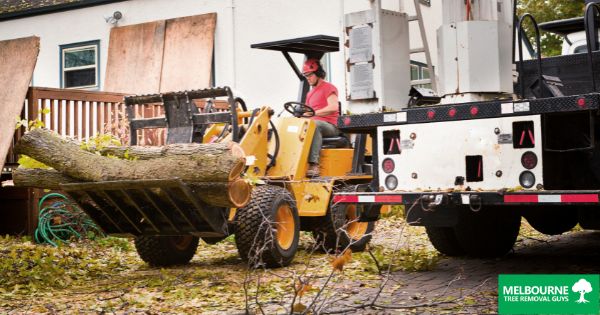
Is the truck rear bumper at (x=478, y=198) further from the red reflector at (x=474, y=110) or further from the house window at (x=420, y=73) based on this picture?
the house window at (x=420, y=73)

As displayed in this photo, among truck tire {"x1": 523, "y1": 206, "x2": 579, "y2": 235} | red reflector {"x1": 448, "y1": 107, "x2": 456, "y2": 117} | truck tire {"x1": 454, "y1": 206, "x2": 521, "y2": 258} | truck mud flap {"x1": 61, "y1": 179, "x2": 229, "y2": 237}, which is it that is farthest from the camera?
truck tire {"x1": 454, "y1": 206, "x2": 521, "y2": 258}

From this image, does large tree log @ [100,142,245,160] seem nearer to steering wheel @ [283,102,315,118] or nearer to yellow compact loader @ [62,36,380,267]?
yellow compact loader @ [62,36,380,267]

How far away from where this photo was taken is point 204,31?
17688 millimetres

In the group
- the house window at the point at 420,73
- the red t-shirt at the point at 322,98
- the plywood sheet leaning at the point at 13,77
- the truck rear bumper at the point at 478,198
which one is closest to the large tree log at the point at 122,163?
the truck rear bumper at the point at 478,198

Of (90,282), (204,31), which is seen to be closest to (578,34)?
(90,282)

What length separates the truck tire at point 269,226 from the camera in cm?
858

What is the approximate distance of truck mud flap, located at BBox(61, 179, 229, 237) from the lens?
8.03 m

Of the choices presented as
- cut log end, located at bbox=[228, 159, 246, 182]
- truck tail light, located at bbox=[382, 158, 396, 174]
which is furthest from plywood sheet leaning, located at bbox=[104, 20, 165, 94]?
truck tail light, located at bbox=[382, 158, 396, 174]

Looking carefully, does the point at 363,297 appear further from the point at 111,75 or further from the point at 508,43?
the point at 111,75

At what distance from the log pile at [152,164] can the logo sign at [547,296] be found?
244 cm

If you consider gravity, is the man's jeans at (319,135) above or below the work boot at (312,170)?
above

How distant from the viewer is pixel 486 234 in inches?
364

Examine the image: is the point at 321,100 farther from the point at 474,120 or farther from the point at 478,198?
the point at 478,198

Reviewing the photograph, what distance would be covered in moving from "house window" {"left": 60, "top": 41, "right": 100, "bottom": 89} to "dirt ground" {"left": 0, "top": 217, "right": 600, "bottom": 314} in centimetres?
860
